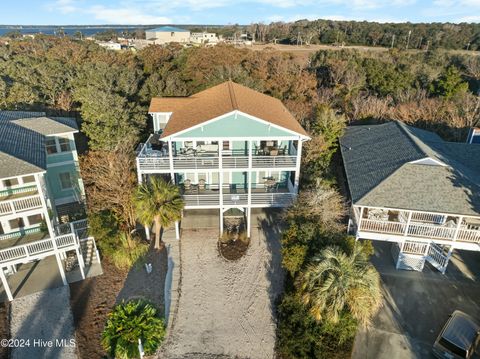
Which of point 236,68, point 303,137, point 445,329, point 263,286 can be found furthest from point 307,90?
point 445,329

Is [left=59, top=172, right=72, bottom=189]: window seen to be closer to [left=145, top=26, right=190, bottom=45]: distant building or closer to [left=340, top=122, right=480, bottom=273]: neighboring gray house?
[left=340, top=122, right=480, bottom=273]: neighboring gray house

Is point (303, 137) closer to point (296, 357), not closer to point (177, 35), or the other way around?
point (296, 357)

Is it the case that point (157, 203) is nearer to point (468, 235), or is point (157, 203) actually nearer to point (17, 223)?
point (17, 223)

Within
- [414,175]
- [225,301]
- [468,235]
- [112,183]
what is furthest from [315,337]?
[112,183]

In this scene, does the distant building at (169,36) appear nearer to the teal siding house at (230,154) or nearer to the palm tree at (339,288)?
the teal siding house at (230,154)

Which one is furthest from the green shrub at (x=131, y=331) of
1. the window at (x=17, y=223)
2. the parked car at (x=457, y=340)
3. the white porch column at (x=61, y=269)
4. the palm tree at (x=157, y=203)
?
the parked car at (x=457, y=340)

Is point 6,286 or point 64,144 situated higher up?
point 64,144
